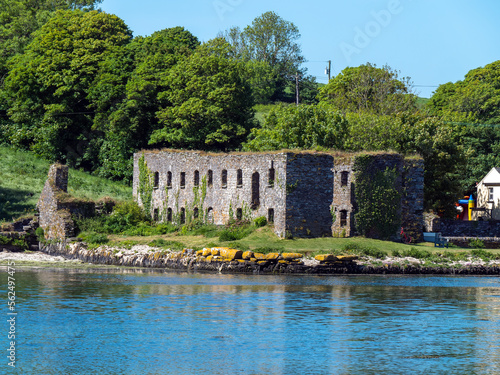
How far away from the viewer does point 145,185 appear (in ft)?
191

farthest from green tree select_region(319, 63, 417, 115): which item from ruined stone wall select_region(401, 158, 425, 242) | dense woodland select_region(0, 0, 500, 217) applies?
ruined stone wall select_region(401, 158, 425, 242)

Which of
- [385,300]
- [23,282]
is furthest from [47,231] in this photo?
[385,300]

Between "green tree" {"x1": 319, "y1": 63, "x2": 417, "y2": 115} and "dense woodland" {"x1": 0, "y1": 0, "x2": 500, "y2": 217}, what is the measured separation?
0.13 meters

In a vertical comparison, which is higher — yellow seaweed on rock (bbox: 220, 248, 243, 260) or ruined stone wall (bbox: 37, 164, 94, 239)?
ruined stone wall (bbox: 37, 164, 94, 239)

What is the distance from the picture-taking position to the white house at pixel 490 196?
79.2 m

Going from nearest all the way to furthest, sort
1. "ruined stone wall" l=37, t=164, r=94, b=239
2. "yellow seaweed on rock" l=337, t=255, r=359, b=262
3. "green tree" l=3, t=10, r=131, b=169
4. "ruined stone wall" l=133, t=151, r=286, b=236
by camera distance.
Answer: "yellow seaweed on rock" l=337, t=255, r=359, b=262 < "ruined stone wall" l=133, t=151, r=286, b=236 < "ruined stone wall" l=37, t=164, r=94, b=239 < "green tree" l=3, t=10, r=131, b=169

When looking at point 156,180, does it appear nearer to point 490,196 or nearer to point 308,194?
point 308,194

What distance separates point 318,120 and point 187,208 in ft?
42.4

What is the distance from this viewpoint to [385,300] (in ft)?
103

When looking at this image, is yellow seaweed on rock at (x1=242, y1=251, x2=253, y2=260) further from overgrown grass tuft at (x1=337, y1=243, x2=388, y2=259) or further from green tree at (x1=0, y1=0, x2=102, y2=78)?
green tree at (x1=0, y1=0, x2=102, y2=78)

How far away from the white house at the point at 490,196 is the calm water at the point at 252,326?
43447 mm

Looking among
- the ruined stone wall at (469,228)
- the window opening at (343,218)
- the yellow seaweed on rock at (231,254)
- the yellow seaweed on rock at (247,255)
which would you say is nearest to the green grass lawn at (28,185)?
the yellow seaweed on rock at (231,254)

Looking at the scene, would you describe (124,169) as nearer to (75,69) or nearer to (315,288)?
(75,69)

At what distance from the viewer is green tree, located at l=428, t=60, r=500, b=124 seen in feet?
289
